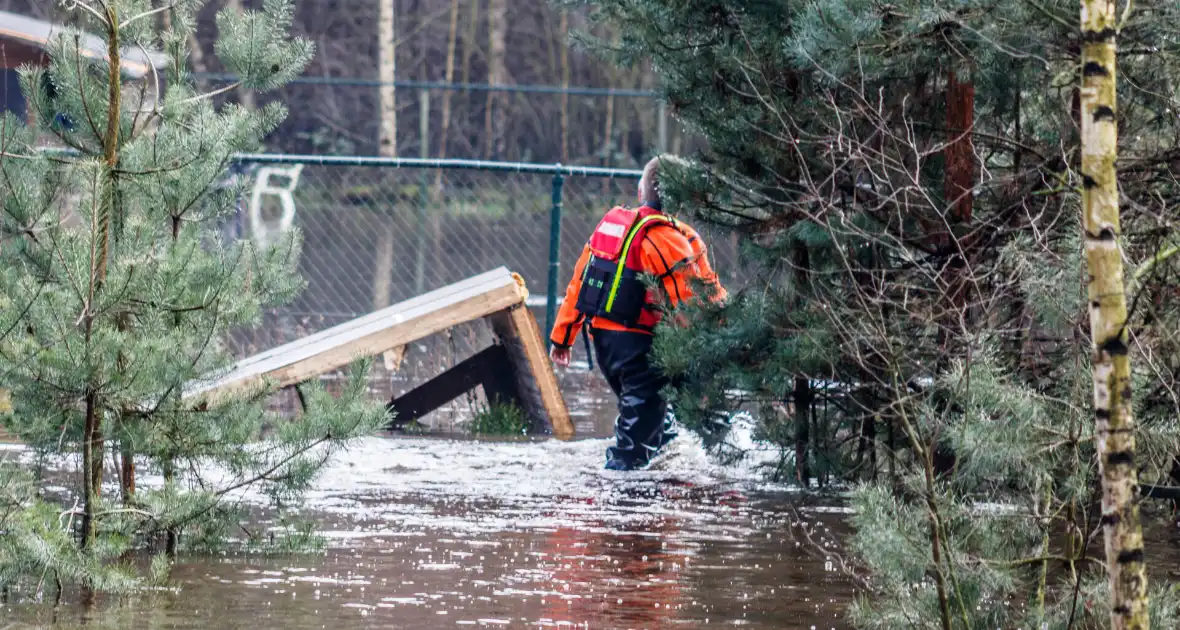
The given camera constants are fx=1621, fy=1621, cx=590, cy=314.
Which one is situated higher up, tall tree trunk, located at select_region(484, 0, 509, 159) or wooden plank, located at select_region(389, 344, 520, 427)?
tall tree trunk, located at select_region(484, 0, 509, 159)

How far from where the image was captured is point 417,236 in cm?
2302

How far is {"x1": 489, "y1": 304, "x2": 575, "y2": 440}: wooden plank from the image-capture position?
938 centimetres

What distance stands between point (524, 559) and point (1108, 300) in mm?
3274

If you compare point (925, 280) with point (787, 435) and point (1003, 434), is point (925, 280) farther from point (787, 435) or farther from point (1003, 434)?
point (1003, 434)

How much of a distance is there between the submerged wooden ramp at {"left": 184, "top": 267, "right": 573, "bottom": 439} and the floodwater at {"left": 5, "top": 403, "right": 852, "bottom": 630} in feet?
1.94

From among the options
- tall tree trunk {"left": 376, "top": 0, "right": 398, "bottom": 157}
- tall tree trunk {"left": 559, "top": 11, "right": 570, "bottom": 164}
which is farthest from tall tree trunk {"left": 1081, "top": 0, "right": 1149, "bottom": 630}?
tall tree trunk {"left": 559, "top": 11, "right": 570, "bottom": 164}

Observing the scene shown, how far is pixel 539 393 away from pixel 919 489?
5.40m

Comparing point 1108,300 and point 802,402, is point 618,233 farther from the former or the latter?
point 1108,300

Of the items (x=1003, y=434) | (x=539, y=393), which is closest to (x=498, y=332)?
(x=539, y=393)

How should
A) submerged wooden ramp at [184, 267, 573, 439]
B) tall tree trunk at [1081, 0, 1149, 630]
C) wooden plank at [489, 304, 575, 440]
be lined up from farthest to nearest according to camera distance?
wooden plank at [489, 304, 575, 440], submerged wooden ramp at [184, 267, 573, 439], tall tree trunk at [1081, 0, 1149, 630]

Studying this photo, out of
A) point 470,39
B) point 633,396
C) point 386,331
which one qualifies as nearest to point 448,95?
point 470,39

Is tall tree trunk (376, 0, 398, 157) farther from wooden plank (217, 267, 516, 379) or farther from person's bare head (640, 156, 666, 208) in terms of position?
person's bare head (640, 156, 666, 208)

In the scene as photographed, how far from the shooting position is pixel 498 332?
981 centimetres

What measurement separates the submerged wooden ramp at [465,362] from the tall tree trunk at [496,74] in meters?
18.6
